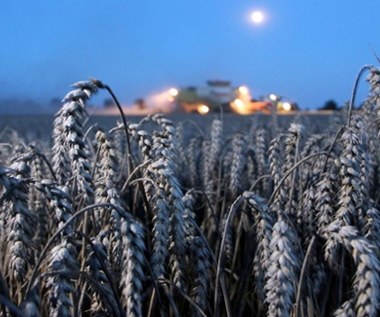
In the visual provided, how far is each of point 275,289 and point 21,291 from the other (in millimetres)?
754

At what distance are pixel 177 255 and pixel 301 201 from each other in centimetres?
54

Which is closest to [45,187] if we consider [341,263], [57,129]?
[57,129]

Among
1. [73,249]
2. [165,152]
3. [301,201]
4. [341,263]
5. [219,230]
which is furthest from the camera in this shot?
[219,230]

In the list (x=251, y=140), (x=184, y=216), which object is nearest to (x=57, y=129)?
(x=184, y=216)

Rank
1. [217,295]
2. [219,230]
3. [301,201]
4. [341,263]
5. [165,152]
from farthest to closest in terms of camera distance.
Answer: [219,230] → [301,201] → [165,152] → [341,263] → [217,295]

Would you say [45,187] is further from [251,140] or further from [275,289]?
[251,140]

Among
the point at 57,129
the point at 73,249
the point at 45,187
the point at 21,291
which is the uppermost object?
the point at 57,129

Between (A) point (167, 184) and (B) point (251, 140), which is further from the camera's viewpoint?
(B) point (251, 140)

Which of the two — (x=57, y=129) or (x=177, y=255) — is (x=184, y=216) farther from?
(x=57, y=129)

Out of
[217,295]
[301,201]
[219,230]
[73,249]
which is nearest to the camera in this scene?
[73,249]

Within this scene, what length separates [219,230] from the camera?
9.02ft

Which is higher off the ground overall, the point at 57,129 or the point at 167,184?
the point at 57,129

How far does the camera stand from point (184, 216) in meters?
2.06

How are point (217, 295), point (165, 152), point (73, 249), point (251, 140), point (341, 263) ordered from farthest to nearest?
point (251, 140), point (165, 152), point (341, 263), point (217, 295), point (73, 249)
